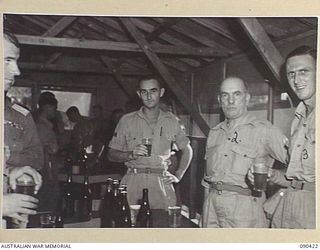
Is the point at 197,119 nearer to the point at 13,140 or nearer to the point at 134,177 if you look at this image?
the point at 134,177

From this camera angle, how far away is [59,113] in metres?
0.90

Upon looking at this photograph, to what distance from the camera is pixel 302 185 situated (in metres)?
0.88

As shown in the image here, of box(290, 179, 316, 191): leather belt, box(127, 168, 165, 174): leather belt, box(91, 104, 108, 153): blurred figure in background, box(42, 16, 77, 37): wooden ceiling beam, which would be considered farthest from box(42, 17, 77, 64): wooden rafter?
box(290, 179, 316, 191): leather belt

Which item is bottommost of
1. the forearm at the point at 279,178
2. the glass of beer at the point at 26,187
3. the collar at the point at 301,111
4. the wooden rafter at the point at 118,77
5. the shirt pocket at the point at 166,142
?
the glass of beer at the point at 26,187

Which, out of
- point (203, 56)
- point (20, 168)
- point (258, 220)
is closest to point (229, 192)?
point (258, 220)

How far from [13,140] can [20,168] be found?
0.14 feet

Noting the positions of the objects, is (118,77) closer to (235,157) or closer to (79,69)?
(79,69)

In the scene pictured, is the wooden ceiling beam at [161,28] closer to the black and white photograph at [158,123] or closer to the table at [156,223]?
the black and white photograph at [158,123]

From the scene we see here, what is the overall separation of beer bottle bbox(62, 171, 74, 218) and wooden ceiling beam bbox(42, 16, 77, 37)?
214 millimetres

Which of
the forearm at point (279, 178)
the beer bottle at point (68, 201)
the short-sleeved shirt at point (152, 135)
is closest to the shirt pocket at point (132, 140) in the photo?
the short-sleeved shirt at point (152, 135)

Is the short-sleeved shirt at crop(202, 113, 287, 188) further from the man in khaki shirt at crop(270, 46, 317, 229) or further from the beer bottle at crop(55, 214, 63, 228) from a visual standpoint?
the beer bottle at crop(55, 214, 63, 228)

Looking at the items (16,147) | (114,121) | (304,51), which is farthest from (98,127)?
(304,51)

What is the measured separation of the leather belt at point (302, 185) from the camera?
877 millimetres

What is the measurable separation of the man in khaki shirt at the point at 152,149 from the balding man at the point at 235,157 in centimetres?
5
